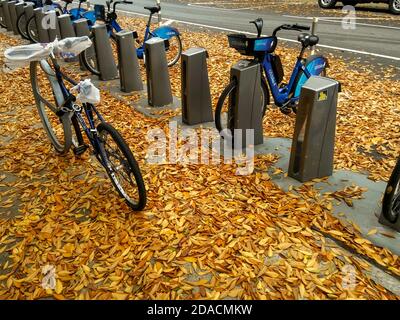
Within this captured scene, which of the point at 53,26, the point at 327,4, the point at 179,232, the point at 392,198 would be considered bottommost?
the point at 179,232

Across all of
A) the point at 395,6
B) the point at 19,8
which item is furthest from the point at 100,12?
the point at 395,6

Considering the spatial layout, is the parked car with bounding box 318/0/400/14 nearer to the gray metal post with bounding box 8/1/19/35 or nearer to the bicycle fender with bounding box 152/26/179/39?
the bicycle fender with bounding box 152/26/179/39

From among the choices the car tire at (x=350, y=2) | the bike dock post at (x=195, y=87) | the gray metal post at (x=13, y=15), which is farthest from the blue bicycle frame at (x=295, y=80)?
the car tire at (x=350, y=2)

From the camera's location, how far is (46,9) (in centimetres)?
1008

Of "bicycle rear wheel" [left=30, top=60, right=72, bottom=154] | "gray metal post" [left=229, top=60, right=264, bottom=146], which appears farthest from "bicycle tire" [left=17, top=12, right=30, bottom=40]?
"gray metal post" [left=229, top=60, right=264, bottom=146]

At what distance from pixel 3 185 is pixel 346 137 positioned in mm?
4447

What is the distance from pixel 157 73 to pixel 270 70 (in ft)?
6.32

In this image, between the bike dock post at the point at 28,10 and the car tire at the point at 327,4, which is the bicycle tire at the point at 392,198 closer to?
the bike dock post at the point at 28,10

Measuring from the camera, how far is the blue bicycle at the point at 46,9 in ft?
29.4

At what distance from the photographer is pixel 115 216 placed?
346 cm

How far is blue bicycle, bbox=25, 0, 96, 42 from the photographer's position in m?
8.96

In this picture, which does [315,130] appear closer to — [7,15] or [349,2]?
[7,15]
